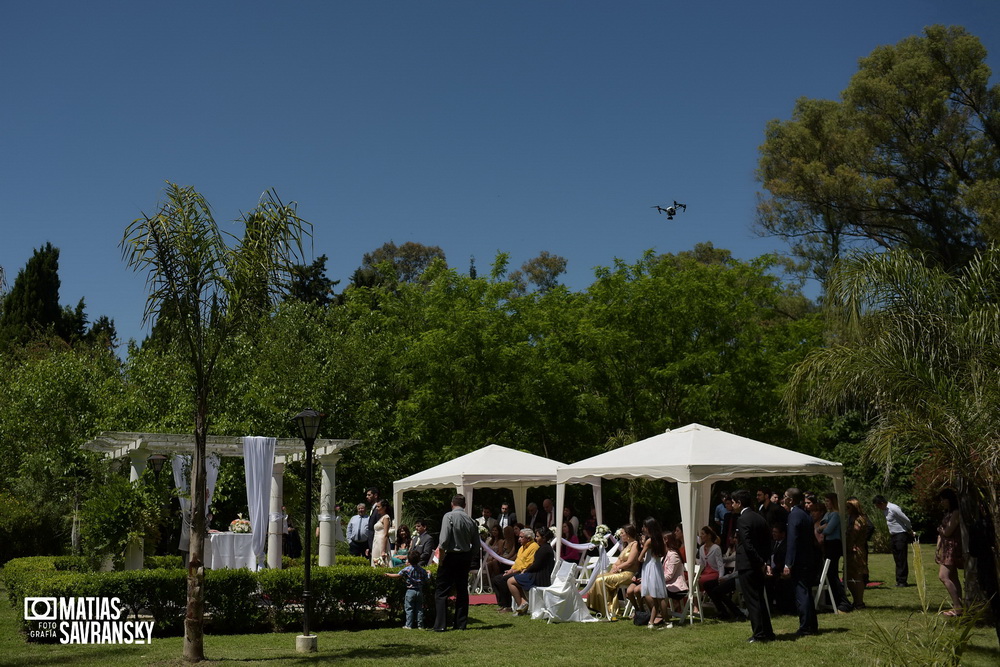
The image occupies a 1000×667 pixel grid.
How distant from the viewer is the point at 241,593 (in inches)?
470

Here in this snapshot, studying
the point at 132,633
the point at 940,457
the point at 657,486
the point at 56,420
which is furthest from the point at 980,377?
the point at 56,420

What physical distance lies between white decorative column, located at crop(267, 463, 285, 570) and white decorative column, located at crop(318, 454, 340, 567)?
0.83 metres

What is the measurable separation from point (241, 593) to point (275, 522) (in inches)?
210

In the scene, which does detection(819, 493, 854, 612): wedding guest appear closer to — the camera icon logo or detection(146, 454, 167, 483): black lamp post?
the camera icon logo

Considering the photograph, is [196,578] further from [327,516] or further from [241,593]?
[327,516]

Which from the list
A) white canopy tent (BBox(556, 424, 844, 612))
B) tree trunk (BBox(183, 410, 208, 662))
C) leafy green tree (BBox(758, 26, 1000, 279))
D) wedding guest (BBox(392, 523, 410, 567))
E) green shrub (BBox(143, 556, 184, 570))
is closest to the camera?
tree trunk (BBox(183, 410, 208, 662))

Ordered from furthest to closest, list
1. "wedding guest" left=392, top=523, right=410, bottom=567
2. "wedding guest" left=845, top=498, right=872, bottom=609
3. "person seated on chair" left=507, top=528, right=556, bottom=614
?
"wedding guest" left=392, top=523, right=410, bottom=567 < "person seated on chair" left=507, top=528, right=556, bottom=614 < "wedding guest" left=845, top=498, right=872, bottom=609

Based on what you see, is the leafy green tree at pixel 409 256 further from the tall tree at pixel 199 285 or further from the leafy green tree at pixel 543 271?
the tall tree at pixel 199 285

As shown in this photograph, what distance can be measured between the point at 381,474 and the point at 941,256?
16.5 meters

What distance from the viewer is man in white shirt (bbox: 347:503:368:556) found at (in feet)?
62.7

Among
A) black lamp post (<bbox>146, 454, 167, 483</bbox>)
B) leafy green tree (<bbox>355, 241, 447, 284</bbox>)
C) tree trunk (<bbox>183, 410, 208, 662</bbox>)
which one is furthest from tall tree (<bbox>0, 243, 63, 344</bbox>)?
tree trunk (<bbox>183, 410, 208, 662</bbox>)

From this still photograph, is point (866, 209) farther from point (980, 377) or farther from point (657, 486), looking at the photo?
point (980, 377)

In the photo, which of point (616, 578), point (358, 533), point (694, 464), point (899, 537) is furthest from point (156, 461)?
point (899, 537)

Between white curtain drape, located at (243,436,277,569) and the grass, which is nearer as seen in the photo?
the grass
